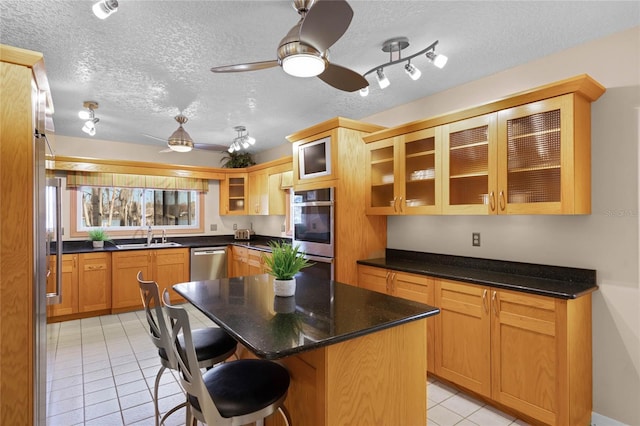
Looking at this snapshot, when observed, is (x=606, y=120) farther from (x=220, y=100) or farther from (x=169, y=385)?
(x=169, y=385)

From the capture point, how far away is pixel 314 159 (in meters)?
3.74

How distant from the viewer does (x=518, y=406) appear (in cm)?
223

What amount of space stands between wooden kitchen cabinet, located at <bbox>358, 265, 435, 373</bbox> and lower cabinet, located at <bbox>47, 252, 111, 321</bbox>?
360 cm

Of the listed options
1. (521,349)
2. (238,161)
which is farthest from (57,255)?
(238,161)

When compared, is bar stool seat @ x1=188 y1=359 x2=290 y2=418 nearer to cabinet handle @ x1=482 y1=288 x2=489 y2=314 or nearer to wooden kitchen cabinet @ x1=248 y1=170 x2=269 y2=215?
cabinet handle @ x1=482 y1=288 x2=489 y2=314

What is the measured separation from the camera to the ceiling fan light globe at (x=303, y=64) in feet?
5.28

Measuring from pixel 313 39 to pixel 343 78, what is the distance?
54 centimetres

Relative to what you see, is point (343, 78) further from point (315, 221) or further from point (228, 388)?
point (315, 221)

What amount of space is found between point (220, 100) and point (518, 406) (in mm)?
3634

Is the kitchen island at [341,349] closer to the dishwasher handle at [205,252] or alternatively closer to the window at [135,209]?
the dishwasher handle at [205,252]

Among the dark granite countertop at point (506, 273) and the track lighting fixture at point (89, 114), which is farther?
the track lighting fixture at point (89, 114)

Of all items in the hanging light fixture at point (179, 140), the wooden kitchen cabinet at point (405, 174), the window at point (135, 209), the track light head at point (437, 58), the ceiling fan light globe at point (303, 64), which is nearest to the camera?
the ceiling fan light globe at point (303, 64)

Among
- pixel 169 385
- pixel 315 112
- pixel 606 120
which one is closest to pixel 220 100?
pixel 315 112

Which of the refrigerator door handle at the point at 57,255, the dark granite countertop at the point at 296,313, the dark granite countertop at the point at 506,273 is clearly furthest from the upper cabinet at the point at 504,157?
the refrigerator door handle at the point at 57,255
